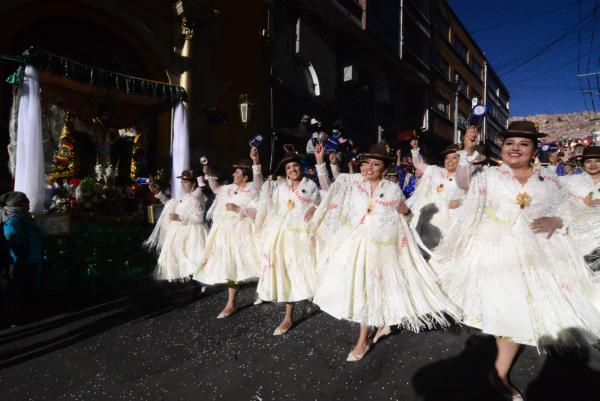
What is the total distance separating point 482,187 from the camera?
312 centimetres

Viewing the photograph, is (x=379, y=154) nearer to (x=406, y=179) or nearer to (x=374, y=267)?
(x=374, y=267)

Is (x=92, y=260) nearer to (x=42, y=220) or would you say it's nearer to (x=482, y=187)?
(x=42, y=220)

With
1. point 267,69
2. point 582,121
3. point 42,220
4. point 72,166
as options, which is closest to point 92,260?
point 42,220

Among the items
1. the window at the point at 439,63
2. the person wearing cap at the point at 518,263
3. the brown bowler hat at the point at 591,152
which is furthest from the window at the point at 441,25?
the person wearing cap at the point at 518,263

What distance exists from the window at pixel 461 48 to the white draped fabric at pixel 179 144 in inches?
1216

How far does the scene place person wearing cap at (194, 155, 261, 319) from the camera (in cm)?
496

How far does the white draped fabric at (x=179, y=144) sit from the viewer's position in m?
9.07

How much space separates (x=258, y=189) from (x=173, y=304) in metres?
2.25

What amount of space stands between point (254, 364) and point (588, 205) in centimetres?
493

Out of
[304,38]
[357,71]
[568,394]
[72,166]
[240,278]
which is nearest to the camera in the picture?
[568,394]

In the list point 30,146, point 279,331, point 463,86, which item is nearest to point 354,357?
point 279,331

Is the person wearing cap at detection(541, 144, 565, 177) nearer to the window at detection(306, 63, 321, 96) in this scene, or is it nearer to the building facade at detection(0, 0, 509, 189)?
the building facade at detection(0, 0, 509, 189)

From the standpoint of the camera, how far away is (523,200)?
294cm

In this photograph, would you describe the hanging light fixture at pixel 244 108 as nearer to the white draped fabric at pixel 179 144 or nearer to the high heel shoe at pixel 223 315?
the white draped fabric at pixel 179 144
